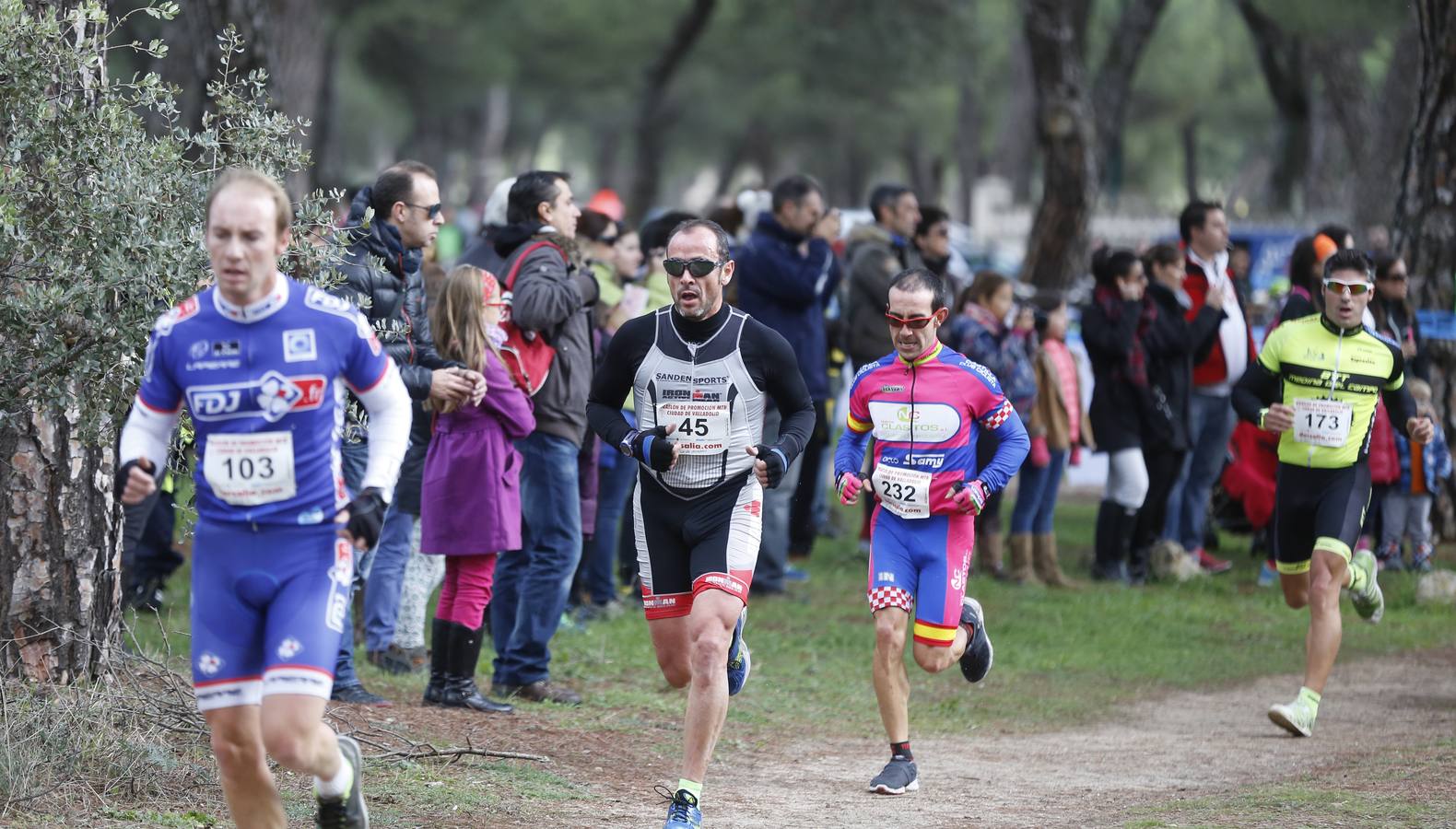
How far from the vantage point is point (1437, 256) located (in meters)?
13.6

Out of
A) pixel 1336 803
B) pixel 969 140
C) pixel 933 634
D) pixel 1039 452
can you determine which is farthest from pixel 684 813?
pixel 969 140

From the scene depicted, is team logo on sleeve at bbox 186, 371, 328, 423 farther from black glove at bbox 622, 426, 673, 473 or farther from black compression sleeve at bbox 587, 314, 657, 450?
black compression sleeve at bbox 587, 314, 657, 450

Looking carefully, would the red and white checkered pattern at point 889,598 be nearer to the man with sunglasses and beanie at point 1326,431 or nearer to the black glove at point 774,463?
the black glove at point 774,463

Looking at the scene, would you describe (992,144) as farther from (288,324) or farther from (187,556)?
(288,324)

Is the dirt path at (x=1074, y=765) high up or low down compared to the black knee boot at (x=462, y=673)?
down

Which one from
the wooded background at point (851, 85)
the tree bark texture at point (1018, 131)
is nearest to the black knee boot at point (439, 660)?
the wooded background at point (851, 85)

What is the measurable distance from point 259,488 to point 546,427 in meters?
3.57

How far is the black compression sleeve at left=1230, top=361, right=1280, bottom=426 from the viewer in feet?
28.9

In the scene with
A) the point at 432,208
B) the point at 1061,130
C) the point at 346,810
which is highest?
the point at 1061,130

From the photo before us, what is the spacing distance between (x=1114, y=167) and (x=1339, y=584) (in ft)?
119

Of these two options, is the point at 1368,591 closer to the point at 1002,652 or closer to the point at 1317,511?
the point at 1317,511

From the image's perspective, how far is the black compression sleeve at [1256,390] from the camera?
8.80 metres

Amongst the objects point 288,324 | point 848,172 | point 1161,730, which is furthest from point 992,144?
point 288,324

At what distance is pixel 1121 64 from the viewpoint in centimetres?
2656
